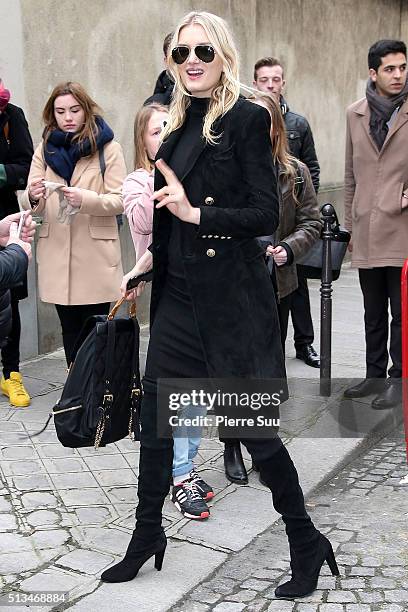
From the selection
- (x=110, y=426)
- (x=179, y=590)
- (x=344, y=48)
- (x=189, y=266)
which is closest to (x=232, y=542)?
(x=179, y=590)

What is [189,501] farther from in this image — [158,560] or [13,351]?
[13,351]

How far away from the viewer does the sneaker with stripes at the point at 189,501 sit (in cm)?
421

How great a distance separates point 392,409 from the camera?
19.1 ft

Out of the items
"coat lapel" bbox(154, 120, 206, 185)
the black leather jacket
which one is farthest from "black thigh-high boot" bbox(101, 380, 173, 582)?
the black leather jacket

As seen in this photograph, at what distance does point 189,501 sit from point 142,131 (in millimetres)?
1686

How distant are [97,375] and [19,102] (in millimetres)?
3611

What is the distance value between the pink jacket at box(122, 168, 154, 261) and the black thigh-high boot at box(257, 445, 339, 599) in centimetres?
135

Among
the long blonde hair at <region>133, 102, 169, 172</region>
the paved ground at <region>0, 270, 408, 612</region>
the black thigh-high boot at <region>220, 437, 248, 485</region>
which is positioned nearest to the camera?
the paved ground at <region>0, 270, 408, 612</region>

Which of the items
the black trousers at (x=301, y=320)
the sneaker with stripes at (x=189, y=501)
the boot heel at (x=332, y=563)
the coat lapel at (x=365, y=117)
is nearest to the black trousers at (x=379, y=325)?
the coat lapel at (x=365, y=117)

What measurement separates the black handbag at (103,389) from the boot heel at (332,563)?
887 mm

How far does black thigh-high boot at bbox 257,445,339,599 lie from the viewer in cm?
345

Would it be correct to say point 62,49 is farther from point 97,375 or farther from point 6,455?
point 97,375

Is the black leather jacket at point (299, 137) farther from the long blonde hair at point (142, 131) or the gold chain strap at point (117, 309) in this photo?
Result: the gold chain strap at point (117, 309)

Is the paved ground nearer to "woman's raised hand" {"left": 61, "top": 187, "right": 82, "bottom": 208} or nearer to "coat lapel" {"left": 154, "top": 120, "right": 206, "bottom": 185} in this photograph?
"woman's raised hand" {"left": 61, "top": 187, "right": 82, "bottom": 208}
